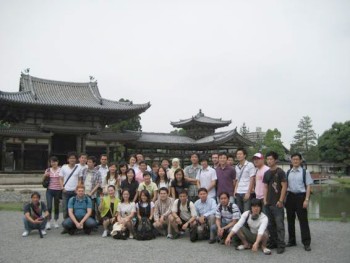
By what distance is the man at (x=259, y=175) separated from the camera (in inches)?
299

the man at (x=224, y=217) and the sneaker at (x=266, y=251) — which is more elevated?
the man at (x=224, y=217)

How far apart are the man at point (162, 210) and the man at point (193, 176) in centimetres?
74

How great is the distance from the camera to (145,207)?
27.7ft

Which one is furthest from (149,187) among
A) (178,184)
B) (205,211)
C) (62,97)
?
(62,97)

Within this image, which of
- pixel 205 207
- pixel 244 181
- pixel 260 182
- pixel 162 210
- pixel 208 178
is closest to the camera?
pixel 260 182

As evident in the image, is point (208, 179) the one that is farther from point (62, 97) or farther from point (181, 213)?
point (62, 97)

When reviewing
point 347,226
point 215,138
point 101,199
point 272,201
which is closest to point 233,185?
point 272,201

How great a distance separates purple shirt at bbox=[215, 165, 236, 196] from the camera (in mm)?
8406

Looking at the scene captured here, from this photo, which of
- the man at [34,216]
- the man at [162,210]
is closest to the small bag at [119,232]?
the man at [162,210]

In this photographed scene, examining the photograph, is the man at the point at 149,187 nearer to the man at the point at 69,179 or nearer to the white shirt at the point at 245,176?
the man at the point at 69,179

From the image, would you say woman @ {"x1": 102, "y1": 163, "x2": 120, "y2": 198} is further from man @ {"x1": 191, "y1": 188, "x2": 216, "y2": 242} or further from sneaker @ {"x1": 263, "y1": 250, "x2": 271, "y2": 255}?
sneaker @ {"x1": 263, "y1": 250, "x2": 271, "y2": 255}

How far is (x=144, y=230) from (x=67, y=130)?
1732 centimetres

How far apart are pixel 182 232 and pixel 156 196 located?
3.74 feet

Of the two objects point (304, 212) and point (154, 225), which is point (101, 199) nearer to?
point (154, 225)
